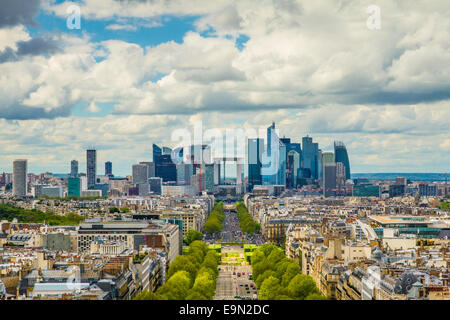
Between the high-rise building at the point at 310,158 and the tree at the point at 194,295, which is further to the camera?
the high-rise building at the point at 310,158

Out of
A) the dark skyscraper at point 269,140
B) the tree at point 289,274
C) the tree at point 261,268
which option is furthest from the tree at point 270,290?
the dark skyscraper at point 269,140

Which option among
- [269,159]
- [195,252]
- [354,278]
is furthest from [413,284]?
[269,159]

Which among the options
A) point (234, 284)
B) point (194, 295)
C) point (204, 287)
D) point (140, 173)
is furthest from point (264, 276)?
point (140, 173)

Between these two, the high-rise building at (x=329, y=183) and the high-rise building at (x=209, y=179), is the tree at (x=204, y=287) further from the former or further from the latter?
the high-rise building at (x=209, y=179)

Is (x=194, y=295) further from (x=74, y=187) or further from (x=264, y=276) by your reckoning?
(x=74, y=187)

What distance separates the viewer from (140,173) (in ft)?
298

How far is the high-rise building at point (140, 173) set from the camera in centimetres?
8152

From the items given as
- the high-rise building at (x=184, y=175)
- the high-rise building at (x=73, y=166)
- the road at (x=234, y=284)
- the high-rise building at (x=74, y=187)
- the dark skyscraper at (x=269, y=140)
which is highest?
the dark skyscraper at (x=269, y=140)

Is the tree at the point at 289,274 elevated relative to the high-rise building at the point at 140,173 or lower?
lower

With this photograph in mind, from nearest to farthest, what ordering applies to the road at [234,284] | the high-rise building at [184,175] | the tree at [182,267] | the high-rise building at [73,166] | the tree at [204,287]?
the tree at [204,287], the road at [234,284], the tree at [182,267], the high-rise building at [73,166], the high-rise building at [184,175]

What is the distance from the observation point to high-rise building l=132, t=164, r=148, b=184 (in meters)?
81.5

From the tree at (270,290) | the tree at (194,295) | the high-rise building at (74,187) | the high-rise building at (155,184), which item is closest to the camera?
the tree at (194,295)

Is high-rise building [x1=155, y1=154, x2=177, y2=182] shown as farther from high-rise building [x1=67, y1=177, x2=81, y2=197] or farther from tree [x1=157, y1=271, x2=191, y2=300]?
tree [x1=157, y1=271, x2=191, y2=300]
